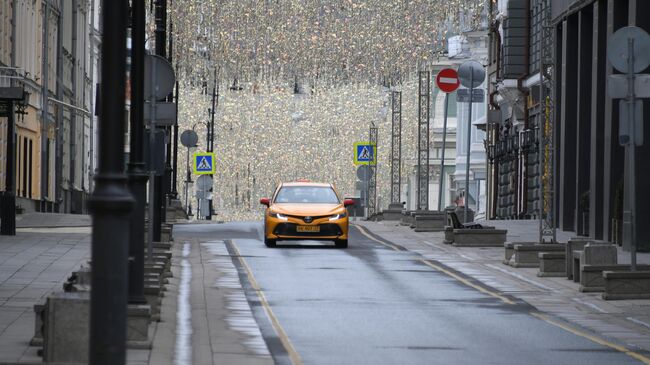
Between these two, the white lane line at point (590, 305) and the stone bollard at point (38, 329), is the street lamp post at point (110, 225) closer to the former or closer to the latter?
the stone bollard at point (38, 329)

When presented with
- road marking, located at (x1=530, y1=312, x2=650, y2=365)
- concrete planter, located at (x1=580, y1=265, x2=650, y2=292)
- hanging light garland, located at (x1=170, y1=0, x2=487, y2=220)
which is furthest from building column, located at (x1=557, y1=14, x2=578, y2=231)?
road marking, located at (x1=530, y1=312, x2=650, y2=365)

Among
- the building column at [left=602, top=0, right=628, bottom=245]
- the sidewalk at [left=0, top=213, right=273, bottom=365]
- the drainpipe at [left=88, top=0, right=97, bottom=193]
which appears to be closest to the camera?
the sidewalk at [left=0, top=213, right=273, bottom=365]

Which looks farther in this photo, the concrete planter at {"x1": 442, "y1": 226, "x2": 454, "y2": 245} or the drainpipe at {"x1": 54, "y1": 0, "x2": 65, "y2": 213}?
the drainpipe at {"x1": 54, "y1": 0, "x2": 65, "y2": 213}

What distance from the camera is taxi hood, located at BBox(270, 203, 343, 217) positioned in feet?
118

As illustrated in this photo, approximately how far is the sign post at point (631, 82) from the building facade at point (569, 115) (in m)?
7.03

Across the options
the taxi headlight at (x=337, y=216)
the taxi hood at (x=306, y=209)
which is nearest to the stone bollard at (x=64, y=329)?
the taxi hood at (x=306, y=209)

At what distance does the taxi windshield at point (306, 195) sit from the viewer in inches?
1471

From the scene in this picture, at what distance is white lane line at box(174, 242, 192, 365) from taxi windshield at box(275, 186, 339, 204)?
9.70 metres

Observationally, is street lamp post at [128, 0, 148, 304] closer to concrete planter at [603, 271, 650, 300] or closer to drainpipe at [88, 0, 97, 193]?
concrete planter at [603, 271, 650, 300]

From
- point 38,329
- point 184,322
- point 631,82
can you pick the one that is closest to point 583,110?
point 631,82

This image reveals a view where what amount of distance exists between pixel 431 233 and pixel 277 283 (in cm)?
2019

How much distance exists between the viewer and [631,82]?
70.8 ft

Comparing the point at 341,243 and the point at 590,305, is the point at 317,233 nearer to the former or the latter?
the point at 341,243

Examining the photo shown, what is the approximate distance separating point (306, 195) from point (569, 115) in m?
10.3
